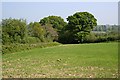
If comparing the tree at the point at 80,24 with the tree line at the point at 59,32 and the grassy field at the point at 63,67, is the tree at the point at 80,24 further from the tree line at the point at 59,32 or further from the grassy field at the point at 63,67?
the grassy field at the point at 63,67

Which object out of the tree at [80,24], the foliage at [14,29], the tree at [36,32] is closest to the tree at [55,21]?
the tree at [80,24]

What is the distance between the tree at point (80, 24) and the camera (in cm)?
5503

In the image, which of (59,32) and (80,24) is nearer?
(80,24)

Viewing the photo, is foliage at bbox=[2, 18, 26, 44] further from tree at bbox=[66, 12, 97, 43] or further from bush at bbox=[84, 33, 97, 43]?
tree at bbox=[66, 12, 97, 43]

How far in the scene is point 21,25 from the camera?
3647 centimetres

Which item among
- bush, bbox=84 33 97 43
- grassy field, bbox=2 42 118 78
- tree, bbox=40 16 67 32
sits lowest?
grassy field, bbox=2 42 118 78

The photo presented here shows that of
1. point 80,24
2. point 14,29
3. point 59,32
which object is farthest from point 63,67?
point 59,32

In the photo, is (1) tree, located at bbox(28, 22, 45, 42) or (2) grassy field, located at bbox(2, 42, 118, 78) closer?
(2) grassy field, located at bbox(2, 42, 118, 78)

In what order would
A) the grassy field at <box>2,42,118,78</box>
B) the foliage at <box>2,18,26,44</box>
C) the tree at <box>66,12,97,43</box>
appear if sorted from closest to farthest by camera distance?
the grassy field at <box>2,42,118,78</box> → the foliage at <box>2,18,26,44</box> → the tree at <box>66,12,97,43</box>

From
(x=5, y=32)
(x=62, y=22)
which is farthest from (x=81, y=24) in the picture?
(x=5, y=32)

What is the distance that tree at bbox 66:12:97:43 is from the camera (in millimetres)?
55031

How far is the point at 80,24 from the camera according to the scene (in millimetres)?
58500

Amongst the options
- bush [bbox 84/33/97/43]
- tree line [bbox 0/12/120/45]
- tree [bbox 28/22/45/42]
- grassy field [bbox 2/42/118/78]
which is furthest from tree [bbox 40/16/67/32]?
grassy field [bbox 2/42/118/78]

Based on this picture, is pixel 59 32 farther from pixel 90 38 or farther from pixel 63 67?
pixel 63 67
